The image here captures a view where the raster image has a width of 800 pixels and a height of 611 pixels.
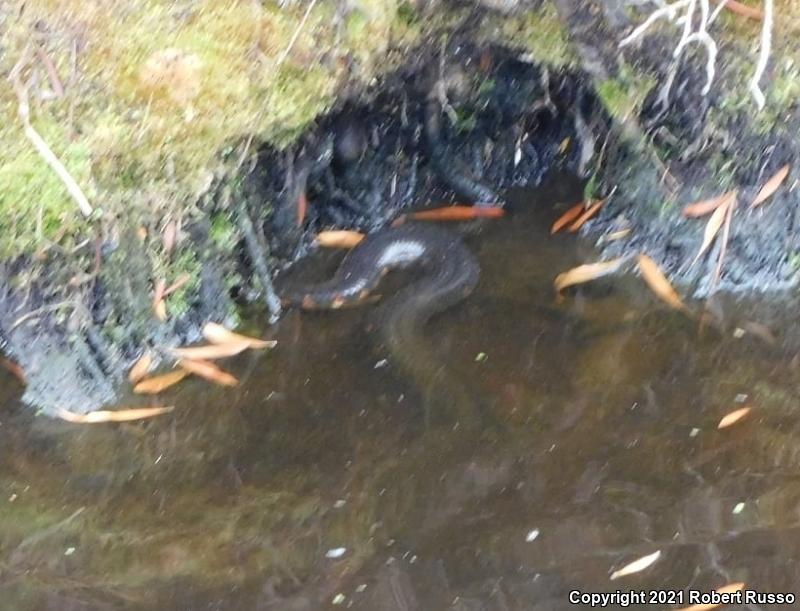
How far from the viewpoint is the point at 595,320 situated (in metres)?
2.86

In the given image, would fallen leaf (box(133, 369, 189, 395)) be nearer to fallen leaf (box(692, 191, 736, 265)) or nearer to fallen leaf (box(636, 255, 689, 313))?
fallen leaf (box(636, 255, 689, 313))

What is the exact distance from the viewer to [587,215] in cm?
337

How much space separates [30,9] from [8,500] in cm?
142

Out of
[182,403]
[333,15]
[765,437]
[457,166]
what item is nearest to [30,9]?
[333,15]

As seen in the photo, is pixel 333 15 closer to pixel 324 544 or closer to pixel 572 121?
pixel 572 121

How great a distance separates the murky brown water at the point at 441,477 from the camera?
210 cm

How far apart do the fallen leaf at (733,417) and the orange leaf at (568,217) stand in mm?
1109

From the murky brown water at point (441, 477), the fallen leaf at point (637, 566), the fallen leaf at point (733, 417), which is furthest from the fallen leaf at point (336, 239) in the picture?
the fallen leaf at point (637, 566)

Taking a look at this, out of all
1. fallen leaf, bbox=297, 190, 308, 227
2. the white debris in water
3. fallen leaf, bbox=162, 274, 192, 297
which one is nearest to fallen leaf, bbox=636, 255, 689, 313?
fallen leaf, bbox=297, 190, 308, 227

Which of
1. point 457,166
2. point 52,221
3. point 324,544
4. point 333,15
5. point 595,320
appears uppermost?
point 333,15

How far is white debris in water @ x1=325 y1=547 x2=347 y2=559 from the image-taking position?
218cm

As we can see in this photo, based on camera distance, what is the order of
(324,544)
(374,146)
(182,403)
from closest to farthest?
(324,544), (182,403), (374,146)

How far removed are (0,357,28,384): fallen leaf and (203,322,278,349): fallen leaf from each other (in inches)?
23.4

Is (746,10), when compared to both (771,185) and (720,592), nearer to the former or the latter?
(771,185)
